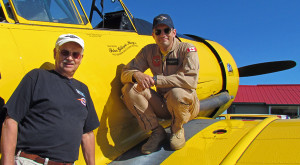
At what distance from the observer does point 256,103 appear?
70.9 feet

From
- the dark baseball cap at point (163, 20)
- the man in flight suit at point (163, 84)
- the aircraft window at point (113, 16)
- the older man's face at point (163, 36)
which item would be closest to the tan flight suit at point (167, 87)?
the man in flight suit at point (163, 84)

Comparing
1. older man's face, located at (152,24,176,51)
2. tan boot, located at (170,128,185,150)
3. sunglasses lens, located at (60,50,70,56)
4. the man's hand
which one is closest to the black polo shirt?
sunglasses lens, located at (60,50,70,56)

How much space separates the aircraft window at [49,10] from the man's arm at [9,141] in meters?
1.14

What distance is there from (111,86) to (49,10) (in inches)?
39.2

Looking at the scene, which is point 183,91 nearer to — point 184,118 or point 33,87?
point 184,118

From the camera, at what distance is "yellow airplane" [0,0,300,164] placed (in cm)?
195

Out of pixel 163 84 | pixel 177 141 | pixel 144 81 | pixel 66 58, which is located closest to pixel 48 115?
pixel 66 58

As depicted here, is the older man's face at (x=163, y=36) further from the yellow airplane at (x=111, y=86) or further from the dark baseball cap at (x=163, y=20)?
the yellow airplane at (x=111, y=86)

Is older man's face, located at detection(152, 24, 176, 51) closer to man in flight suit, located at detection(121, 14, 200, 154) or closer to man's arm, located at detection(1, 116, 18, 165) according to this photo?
man in flight suit, located at detection(121, 14, 200, 154)

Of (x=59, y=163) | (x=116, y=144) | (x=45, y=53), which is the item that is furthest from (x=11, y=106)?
(x=116, y=144)

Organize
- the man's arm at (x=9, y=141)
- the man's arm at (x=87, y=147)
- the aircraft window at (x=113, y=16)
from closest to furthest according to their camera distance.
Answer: the man's arm at (x=9, y=141) < the man's arm at (x=87, y=147) < the aircraft window at (x=113, y=16)

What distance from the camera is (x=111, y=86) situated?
8.70 ft

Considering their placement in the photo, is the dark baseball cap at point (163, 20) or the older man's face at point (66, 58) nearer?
the older man's face at point (66, 58)

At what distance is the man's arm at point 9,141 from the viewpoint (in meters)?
1.50
